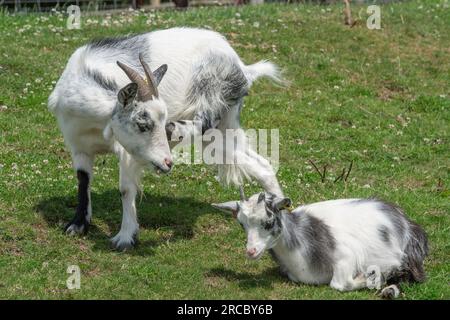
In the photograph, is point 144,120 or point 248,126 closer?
point 144,120

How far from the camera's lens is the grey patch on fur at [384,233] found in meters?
6.92

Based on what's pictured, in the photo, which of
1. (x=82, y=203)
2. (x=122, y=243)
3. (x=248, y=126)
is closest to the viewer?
(x=122, y=243)

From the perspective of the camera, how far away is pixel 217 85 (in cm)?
823

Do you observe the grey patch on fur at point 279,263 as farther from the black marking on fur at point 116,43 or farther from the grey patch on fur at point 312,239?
the black marking on fur at point 116,43

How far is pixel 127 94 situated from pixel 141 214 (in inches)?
61.2

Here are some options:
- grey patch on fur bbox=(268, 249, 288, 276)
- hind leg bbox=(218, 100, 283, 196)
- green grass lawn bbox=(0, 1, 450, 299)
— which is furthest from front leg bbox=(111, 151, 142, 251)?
grey patch on fur bbox=(268, 249, 288, 276)

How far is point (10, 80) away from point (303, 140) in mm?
3692

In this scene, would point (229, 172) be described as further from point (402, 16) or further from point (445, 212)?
point (402, 16)

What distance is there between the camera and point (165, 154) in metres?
7.30

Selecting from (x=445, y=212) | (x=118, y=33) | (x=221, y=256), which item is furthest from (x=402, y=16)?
(x=221, y=256)

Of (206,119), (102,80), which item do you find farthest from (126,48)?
(206,119)

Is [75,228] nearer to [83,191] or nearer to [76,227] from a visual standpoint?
[76,227]

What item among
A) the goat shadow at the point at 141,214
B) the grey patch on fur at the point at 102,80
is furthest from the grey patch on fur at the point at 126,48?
the goat shadow at the point at 141,214

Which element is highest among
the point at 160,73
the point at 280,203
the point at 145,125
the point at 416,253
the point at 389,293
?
the point at 160,73
